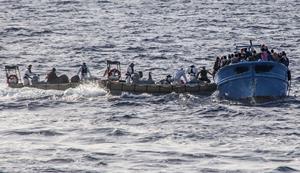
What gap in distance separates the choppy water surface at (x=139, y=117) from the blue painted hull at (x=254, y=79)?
40.5 inches

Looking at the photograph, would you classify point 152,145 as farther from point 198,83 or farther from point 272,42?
point 272,42

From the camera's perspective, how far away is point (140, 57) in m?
77.1

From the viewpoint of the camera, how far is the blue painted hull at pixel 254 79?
5231 centimetres

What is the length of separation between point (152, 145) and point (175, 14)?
82.1 meters

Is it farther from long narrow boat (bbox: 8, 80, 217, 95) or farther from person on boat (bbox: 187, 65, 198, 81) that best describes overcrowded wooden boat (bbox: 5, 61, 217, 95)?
person on boat (bbox: 187, 65, 198, 81)

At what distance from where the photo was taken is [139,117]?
47.9m

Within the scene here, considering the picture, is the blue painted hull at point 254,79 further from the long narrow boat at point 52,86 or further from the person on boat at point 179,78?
the long narrow boat at point 52,86

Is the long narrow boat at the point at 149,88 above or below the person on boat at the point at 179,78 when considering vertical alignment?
below

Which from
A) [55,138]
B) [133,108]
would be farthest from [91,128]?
[133,108]

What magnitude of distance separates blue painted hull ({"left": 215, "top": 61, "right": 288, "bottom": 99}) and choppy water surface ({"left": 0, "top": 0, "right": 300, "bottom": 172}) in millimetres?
1029

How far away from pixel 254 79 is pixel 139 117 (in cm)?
815

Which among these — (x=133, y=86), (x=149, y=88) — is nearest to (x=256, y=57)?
(x=149, y=88)

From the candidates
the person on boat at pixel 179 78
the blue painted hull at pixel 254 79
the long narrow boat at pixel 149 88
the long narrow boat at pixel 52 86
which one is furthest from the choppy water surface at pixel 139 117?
the person on boat at pixel 179 78

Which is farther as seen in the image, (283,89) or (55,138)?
(283,89)
